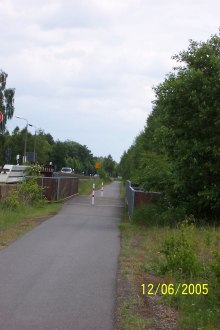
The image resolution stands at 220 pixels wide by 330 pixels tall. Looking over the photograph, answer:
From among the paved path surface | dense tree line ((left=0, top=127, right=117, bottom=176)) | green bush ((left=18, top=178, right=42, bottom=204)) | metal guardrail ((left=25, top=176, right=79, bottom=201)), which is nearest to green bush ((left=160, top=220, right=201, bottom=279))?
the paved path surface

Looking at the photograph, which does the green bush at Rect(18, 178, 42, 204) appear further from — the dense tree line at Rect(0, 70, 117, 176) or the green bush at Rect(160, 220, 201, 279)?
the green bush at Rect(160, 220, 201, 279)

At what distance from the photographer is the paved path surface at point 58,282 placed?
21.2ft

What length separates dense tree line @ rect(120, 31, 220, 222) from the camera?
61.1 ft

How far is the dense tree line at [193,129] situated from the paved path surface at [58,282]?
195 inches

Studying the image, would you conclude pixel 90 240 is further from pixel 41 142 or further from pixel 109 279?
pixel 41 142

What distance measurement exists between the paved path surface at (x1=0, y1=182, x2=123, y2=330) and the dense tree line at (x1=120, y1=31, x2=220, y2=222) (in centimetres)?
496

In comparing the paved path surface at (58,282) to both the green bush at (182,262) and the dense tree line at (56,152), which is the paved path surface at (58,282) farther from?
the dense tree line at (56,152)

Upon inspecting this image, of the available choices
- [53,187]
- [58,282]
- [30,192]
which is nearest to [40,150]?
[53,187]

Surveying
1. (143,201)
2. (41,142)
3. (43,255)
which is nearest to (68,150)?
(41,142)

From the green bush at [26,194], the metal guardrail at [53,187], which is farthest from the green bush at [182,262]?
the metal guardrail at [53,187]

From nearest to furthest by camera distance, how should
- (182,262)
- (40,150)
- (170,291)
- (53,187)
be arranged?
(170,291) < (182,262) < (53,187) < (40,150)

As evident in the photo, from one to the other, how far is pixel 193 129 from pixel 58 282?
1151cm

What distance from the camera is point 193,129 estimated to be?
19.1 m

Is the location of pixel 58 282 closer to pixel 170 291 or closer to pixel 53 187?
pixel 170 291
